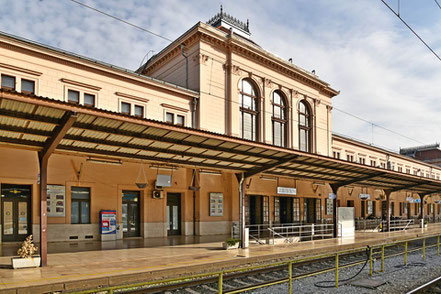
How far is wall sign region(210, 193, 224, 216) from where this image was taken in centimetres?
2391

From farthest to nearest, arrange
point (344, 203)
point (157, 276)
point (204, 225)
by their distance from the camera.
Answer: point (344, 203) → point (204, 225) → point (157, 276)

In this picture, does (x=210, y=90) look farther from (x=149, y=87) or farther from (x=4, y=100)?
(x=4, y=100)

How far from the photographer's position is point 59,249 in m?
15.5

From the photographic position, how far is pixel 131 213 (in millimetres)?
20891

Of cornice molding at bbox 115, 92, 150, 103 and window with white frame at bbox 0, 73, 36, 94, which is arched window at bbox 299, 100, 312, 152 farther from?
window with white frame at bbox 0, 73, 36, 94

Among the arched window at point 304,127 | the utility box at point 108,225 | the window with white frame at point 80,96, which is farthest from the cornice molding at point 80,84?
the arched window at point 304,127

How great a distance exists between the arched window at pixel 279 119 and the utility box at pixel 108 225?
13.9m

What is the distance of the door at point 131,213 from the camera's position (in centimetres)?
2062

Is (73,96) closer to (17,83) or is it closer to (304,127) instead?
(17,83)

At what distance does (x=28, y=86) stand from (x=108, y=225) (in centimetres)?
739

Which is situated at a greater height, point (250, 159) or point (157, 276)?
point (250, 159)

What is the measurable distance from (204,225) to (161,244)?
18.6ft

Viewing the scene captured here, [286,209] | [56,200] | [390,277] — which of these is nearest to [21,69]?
[56,200]

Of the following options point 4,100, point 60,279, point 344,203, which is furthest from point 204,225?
point 344,203
